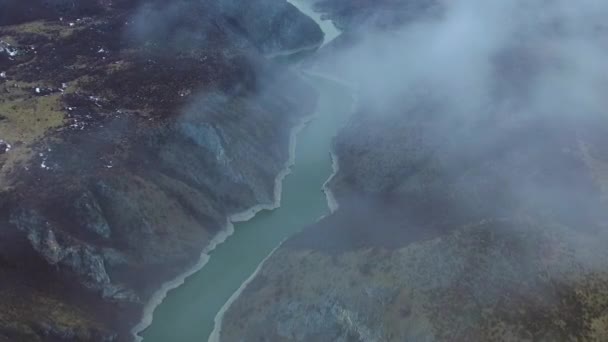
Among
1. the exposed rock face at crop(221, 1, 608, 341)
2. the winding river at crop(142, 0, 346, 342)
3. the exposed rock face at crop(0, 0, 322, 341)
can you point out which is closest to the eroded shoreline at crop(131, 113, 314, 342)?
the winding river at crop(142, 0, 346, 342)

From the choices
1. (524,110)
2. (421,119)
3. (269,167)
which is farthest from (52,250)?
(524,110)

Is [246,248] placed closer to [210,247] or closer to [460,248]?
[210,247]

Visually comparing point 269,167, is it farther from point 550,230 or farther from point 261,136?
point 550,230

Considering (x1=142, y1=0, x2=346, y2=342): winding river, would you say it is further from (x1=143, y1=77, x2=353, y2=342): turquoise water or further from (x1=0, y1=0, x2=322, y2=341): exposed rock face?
(x1=0, y1=0, x2=322, y2=341): exposed rock face

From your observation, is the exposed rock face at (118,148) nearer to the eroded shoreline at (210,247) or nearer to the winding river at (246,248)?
the eroded shoreline at (210,247)

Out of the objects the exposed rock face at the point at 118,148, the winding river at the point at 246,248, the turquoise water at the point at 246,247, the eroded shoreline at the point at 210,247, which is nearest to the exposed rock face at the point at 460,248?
the winding river at the point at 246,248

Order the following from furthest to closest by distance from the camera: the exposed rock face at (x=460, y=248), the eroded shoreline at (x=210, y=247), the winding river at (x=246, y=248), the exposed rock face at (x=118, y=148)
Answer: the winding river at (x=246, y=248), the eroded shoreline at (x=210, y=247), the exposed rock face at (x=118, y=148), the exposed rock face at (x=460, y=248)
